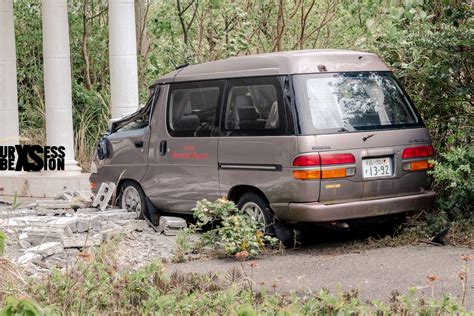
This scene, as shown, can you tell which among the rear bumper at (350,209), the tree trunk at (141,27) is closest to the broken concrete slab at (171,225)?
the rear bumper at (350,209)

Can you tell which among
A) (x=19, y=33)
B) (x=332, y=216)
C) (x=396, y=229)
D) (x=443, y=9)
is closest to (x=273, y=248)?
(x=332, y=216)

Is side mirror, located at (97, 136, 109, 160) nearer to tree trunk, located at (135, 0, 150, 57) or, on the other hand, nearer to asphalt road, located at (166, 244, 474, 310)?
asphalt road, located at (166, 244, 474, 310)

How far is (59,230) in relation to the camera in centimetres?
1008

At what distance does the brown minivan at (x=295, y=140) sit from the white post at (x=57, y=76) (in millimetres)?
5640

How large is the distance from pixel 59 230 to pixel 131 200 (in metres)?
2.25

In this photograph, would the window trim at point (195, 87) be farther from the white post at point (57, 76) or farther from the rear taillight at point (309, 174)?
the white post at point (57, 76)

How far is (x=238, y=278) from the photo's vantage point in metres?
8.05

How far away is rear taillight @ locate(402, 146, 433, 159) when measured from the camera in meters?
10.3

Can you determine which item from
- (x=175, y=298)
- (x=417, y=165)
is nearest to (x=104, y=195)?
(x=417, y=165)

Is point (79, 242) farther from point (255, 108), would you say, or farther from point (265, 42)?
point (265, 42)

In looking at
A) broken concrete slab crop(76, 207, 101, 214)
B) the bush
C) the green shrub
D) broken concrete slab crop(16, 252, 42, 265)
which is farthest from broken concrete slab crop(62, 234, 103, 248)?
the green shrub

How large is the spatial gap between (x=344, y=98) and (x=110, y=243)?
2794 millimetres

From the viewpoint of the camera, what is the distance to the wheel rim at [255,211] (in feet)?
33.7

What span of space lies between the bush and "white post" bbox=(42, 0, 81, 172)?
277 inches
